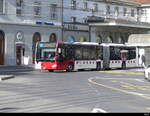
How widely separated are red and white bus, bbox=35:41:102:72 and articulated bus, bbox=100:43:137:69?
279 centimetres

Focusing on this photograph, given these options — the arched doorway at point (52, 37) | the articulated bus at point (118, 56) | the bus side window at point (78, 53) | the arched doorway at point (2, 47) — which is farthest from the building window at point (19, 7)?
the bus side window at point (78, 53)

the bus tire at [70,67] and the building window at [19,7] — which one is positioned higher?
the building window at [19,7]

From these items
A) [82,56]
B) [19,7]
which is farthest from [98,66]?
[19,7]

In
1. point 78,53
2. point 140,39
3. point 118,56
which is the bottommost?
point 118,56

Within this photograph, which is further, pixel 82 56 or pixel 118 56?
pixel 118 56

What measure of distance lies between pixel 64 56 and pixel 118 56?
34.3 feet

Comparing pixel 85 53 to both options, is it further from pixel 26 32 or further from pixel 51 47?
pixel 26 32

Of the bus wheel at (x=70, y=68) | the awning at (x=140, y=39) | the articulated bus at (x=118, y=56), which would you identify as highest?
the awning at (x=140, y=39)

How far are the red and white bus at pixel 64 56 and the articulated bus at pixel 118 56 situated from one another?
2.79m

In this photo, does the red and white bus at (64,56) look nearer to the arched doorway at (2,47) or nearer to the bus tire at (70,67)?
the bus tire at (70,67)

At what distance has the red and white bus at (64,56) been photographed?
42.6 m

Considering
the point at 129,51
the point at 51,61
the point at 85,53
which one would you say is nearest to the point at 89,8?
the point at 129,51

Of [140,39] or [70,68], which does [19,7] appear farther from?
[140,39]

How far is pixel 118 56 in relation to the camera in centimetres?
5197
